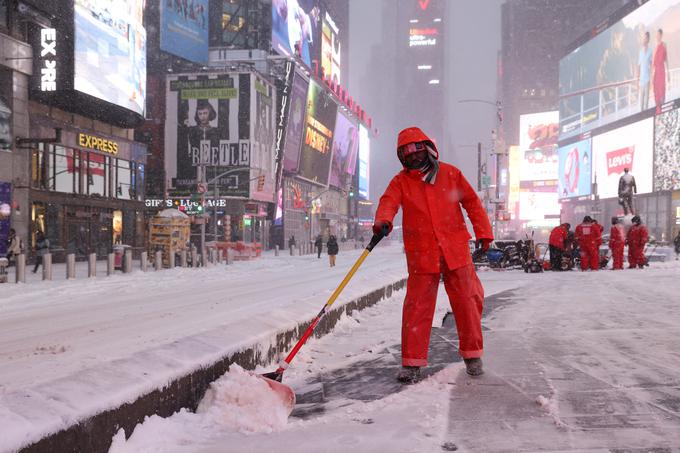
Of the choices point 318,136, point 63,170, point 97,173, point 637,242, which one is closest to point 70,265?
point 63,170

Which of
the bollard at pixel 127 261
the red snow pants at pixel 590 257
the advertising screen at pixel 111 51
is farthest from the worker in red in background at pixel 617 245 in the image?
the advertising screen at pixel 111 51

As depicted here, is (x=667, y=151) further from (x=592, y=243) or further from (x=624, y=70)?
(x=592, y=243)

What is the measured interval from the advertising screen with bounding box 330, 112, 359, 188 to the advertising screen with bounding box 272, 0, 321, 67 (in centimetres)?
959

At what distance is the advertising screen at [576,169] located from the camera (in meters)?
78.8

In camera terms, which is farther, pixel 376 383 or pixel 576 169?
pixel 576 169

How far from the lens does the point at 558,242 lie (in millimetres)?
20797

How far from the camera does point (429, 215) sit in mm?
4805

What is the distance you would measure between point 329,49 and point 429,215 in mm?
93065

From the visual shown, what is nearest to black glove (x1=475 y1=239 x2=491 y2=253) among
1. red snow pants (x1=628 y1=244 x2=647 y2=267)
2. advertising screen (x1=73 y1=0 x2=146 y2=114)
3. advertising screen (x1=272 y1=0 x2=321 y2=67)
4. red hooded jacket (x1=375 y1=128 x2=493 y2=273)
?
red hooded jacket (x1=375 y1=128 x2=493 y2=273)

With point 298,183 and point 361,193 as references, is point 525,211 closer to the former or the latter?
point 361,193

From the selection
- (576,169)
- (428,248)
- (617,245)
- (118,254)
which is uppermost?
(576,169)

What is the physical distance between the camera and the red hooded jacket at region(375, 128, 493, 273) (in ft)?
15.7

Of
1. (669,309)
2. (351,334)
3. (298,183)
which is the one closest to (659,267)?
(669,309)

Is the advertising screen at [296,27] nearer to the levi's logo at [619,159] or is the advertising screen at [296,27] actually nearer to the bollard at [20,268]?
the levi's logo at [619,159]
